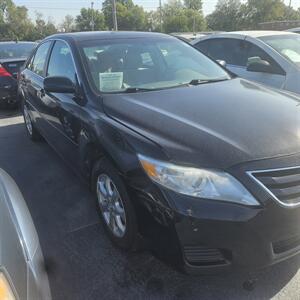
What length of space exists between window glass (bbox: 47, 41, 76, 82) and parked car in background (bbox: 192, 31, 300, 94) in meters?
1.92

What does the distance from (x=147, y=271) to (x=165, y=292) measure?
9.6 inches

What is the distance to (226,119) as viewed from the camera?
258 cm

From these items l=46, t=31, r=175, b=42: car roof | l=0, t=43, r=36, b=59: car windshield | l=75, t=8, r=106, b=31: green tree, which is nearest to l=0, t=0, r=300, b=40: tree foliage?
l=75, t=8, r=106, b=31: green tree

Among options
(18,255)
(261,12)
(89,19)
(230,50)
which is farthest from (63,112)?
(89,19)

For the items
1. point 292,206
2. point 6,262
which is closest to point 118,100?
point 292,206

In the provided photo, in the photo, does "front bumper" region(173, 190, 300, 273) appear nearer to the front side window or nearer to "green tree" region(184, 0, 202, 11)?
the front side window

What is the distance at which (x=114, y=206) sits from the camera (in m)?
2.81

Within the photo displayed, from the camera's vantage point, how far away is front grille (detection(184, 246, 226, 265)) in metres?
2.14

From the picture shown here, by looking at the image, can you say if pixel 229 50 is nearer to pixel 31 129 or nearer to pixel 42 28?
pixel 31 129

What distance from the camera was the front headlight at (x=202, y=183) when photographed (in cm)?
210

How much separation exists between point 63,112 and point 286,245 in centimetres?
234

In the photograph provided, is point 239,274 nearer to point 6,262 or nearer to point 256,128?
point 256,128

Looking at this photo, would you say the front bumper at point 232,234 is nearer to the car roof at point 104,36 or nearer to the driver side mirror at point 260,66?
the car roof at point 104,36

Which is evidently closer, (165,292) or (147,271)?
(165,292)
